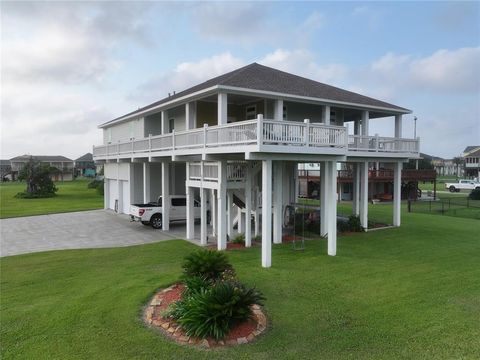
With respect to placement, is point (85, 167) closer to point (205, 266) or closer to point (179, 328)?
point (205, 266)

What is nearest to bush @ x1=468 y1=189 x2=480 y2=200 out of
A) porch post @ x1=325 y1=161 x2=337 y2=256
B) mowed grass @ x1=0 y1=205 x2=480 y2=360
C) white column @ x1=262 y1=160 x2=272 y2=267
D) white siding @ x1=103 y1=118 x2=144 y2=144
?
mowed grass @ x1=0 y1=205 x2=480 y2=360

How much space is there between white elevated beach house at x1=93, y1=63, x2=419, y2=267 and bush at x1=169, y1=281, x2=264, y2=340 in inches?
182

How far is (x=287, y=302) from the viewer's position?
8.97 meters

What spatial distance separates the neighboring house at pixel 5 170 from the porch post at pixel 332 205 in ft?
348

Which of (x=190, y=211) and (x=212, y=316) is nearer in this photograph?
(x=212, y=316)

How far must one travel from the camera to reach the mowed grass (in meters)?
6.81

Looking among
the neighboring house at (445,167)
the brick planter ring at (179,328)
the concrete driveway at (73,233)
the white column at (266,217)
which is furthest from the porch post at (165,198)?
the neighboring house at (445,167)

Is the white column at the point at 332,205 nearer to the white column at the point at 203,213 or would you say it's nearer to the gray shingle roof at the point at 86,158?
the white column at the point at 203,213

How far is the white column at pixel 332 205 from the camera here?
13.5 metres

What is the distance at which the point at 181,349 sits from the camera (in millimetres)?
6734

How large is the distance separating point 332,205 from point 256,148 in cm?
379

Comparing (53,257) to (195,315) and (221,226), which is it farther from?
(195,315)

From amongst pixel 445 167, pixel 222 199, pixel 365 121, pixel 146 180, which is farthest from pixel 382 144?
pixel 445 167

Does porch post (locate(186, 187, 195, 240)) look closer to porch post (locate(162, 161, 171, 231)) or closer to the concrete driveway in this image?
the concrete driveway
